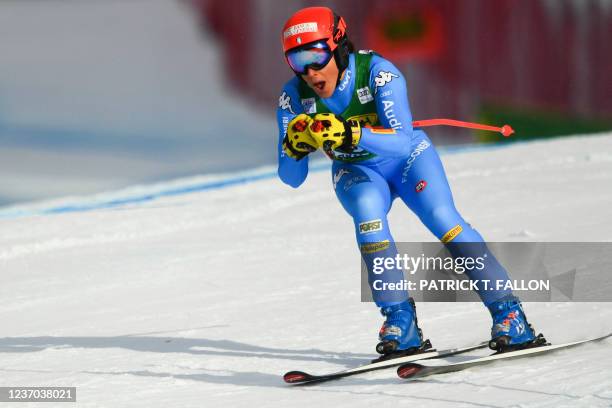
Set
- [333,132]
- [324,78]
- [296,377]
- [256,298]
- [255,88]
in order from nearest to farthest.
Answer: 1. [333,132]
2. [296,377]
3. [324,78]
4. [256,298]
5. [255,88]

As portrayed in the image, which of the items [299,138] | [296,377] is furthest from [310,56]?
[296,377]

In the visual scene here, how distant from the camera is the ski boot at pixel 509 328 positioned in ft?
13.6

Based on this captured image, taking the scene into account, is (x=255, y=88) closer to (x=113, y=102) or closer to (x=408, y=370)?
(x=113, y=102)

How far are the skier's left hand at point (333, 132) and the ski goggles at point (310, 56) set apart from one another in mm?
292

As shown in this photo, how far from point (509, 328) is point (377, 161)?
790 mm

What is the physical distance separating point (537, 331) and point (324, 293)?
1378 mm

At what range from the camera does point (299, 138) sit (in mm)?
3979

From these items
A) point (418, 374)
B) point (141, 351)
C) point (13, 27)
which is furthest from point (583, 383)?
point (13, 27)

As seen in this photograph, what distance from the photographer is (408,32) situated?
11625 millimetres

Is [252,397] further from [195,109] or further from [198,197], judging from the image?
[195,109]

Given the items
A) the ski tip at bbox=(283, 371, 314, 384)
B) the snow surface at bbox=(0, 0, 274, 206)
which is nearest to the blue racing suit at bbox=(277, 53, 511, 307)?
the ski tip at bbox=(283, 371, 314, 384)

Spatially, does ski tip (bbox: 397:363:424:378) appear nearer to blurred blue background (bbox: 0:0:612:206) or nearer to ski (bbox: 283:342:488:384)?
ski (bbox: 283:342:488:384)

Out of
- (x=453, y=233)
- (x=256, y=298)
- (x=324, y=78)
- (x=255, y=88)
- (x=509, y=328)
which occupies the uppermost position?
(x=255, y=88)

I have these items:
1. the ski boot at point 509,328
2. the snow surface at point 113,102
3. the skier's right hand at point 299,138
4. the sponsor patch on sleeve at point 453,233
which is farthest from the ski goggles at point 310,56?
the snow surface at point 113,102
